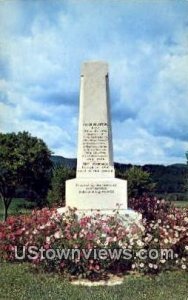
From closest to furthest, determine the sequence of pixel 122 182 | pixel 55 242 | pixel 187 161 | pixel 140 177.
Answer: pixel 55 242
pixel 122 182
pixel 187 161
pixel 140 177

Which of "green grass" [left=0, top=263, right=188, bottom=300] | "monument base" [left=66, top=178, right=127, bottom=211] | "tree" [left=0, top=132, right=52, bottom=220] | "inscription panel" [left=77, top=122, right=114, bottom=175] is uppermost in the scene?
"tree" [left=0, top=132, right=52, bottom=220]

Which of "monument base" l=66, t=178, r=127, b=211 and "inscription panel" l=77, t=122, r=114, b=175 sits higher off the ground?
"inscription panel" l=77, t=122, r=114, b=175

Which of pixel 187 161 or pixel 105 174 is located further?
pixel 187 161

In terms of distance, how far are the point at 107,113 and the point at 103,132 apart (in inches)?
16.2

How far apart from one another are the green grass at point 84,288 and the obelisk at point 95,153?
2125 mm

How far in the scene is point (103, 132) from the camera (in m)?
11.6

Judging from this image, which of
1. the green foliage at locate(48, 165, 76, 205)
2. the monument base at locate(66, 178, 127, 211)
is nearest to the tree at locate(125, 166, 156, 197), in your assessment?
the green foliage at locate(48, 165, 76, 205)

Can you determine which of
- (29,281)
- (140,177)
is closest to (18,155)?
(140,177)

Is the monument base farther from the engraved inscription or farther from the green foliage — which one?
the green foliage

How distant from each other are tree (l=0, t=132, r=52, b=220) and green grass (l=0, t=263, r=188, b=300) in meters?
13.2

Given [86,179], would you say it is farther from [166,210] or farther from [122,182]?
[166,210]

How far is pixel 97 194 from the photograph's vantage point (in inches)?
441

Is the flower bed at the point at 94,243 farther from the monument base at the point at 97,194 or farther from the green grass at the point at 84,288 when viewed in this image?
the monument base at the point at 97,194

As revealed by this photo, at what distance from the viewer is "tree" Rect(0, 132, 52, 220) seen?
A: 22.7m
